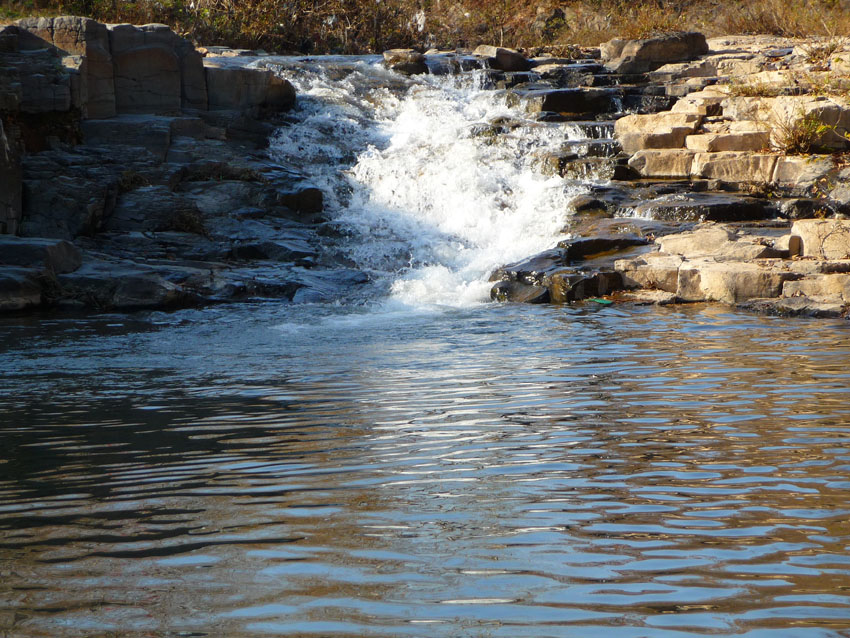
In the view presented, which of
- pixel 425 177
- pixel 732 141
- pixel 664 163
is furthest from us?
pixel 425 177

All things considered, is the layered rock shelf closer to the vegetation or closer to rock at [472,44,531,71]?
rock at [472,44,531,71]

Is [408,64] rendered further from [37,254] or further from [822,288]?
[822,288]

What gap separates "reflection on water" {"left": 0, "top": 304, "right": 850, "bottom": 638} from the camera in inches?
95.8

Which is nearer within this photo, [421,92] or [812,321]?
[812,321]

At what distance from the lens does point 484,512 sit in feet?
10.7

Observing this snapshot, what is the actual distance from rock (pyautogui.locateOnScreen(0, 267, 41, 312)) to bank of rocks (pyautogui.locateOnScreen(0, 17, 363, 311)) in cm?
2

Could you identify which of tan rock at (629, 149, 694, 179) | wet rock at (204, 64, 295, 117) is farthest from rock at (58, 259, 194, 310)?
tan rock at (629, 149, 694, 179)

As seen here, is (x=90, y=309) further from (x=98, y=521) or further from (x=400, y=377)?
(x=98, y=521)

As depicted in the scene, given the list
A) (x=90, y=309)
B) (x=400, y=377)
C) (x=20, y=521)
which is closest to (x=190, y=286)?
(x=90, y=309)

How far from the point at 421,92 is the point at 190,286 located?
31.5 ft

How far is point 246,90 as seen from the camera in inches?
729

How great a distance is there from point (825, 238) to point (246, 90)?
11.8m

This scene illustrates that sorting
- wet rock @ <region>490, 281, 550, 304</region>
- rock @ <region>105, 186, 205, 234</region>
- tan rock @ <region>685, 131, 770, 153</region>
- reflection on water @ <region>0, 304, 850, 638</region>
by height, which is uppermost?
tan rock @ <region>685, 131, 770, 153</region>

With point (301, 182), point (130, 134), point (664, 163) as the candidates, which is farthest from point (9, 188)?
point (664, 163)
